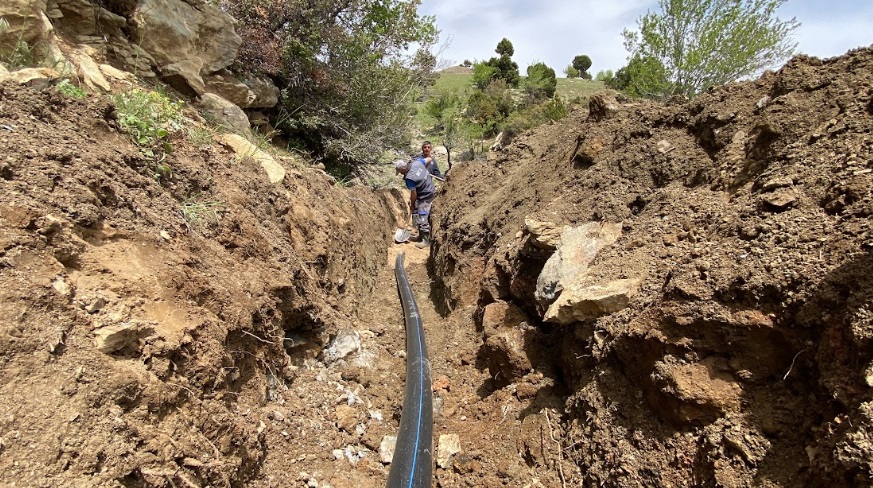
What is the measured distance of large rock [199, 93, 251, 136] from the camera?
596 centimetres

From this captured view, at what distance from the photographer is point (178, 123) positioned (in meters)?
3.95

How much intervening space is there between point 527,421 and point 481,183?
18.0 feet

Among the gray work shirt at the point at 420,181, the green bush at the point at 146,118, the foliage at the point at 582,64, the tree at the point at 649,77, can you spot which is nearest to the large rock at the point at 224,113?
the green bush at the point at 146,118

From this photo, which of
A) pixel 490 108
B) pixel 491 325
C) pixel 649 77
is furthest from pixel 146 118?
pixel 490 108

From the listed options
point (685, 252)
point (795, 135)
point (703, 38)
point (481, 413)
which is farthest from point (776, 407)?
point (703, 38)

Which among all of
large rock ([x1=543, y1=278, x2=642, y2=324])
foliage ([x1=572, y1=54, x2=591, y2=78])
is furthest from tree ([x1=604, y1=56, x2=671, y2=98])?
foliage ([x1=572, y1=54, x2=591, y2=78])

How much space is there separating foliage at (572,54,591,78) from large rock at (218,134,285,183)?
6274 centimetres

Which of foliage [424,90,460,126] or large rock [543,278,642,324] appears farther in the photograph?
foliage [424,90,460,126]

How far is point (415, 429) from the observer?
3270 millimetres

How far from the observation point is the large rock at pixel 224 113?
5961mm

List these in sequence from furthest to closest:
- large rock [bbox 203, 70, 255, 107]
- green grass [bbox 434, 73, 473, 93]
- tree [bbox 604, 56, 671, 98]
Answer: green grass [bbox 434, 73, 473, 93] < tree [bbox 604, 56, 671, 98] < large rock [bbox 203, 70, 255, 107]

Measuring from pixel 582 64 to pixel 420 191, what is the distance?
59.2 metres

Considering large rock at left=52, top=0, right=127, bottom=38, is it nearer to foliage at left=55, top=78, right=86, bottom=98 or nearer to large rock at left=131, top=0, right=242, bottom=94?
large rock at left=131, top=0, right=242, bottom=94

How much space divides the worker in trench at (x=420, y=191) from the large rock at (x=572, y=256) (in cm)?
646
